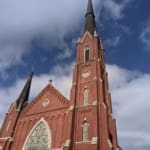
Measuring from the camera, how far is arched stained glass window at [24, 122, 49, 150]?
23694 millimetres

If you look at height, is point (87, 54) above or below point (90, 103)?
above

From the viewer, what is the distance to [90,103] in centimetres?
2386

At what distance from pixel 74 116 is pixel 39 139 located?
5.15 metres

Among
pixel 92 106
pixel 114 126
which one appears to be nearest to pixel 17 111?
pixel 92 106

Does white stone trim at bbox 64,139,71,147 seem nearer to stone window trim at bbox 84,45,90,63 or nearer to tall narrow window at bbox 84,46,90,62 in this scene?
stone window trim at bbox 84,45,90,63

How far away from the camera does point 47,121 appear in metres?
25.4

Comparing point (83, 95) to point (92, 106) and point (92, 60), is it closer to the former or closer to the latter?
point (92, 106)

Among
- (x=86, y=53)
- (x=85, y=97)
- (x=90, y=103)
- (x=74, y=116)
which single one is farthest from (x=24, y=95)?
(x=90, y=103)

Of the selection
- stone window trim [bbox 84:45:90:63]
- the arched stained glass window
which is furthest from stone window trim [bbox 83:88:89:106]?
the arched stained glass window

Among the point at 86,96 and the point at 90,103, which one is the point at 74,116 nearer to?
the point at 90,103

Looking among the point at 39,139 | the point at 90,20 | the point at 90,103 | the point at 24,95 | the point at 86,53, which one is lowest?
the point at 39,139

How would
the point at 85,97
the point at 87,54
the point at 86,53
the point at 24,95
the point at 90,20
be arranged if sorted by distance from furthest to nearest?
the point at 90,20 < the point at 24,95 < the point at 86,53 < the point at 87,54 < the point at 85,97

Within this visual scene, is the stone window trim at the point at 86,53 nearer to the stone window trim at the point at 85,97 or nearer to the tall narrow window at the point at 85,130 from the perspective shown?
the stone window trim at the point at 85,97

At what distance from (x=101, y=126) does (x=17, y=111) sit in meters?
13.4
